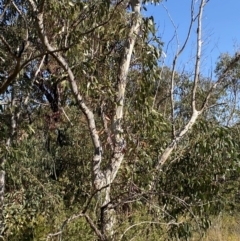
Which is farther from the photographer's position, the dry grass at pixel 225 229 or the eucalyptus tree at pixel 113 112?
the dry grass at pixel 225 229

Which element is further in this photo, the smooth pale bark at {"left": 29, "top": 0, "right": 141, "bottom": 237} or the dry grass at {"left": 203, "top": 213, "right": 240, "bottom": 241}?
the dry grass at {"left": 203, "top": 213, "right": 240, "bottom": 241}

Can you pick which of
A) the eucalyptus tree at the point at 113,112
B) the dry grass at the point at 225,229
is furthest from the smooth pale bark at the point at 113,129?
the dry grass at the point at 225,229

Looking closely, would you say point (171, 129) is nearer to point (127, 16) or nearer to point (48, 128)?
point (127, 16)

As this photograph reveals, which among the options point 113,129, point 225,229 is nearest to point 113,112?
point 113,129

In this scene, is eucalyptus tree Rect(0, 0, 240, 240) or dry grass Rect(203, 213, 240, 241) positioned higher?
eucalyptus tree Rect(0, 0, 240, 240)

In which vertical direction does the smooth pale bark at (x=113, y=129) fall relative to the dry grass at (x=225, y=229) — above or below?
above

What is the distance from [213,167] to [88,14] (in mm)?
2205

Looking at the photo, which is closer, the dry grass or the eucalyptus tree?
the eucalyptus tree

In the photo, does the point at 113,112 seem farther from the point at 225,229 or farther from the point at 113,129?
the point at 225,229

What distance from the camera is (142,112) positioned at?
5.23 m

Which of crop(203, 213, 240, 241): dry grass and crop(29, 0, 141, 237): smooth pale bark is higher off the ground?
crop(29, 0, 141, 237): smooth pale bark

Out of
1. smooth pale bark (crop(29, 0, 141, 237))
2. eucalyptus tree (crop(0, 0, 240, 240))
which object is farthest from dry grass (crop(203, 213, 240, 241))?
smooth pale bark (crop(29, 0, 141, 237))

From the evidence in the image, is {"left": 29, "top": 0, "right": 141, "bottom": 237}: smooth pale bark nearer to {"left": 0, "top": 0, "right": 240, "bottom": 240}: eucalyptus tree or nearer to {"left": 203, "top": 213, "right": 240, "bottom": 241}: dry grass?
{"left": 0, "top": 0, "right": 240, "bottom": 240}: eucalyptus tree

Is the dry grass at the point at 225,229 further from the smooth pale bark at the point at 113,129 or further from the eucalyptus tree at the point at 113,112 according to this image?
the smooth pale bark at the point at 113,129
